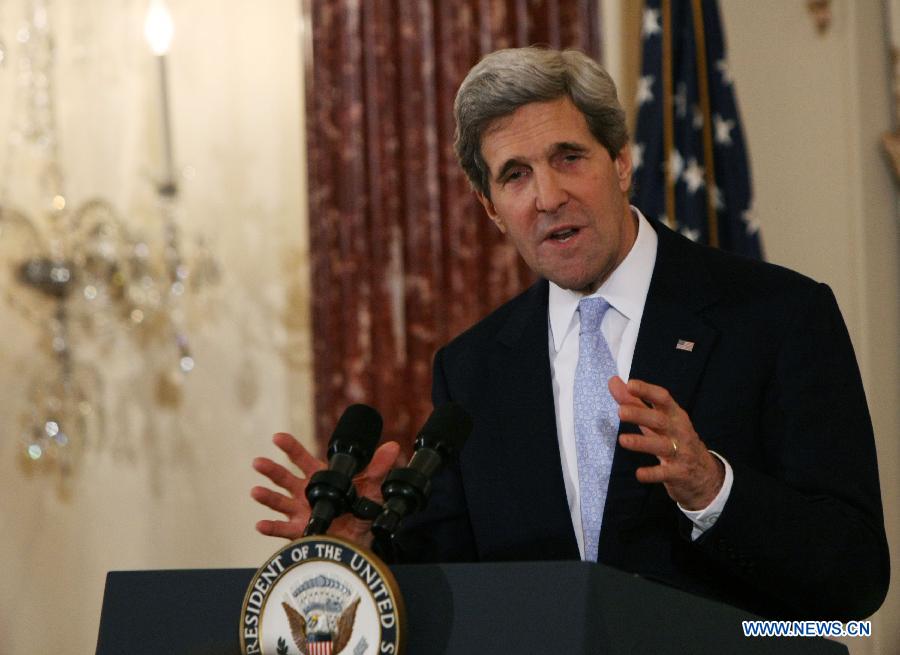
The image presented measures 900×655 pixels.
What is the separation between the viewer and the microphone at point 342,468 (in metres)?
1.64

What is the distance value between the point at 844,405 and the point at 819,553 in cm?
29

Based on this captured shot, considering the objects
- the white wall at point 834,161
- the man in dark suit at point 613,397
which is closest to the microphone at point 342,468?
the man in dark suit at point 613,397

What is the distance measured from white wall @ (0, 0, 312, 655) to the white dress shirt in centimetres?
248

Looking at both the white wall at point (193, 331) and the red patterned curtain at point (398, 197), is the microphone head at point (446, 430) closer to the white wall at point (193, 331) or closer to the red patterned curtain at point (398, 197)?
the red patterned curtain at point (398, 197)

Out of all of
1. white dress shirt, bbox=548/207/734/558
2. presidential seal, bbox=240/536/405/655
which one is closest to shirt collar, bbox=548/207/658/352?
white dress shirt, bbox=548/207/734/558

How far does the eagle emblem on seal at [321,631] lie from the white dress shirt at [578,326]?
0.85m

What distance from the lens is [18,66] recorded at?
16.2 feet

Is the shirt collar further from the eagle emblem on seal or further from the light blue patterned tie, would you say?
the eagle emblem on seal

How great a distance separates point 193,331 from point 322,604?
11.6 feet

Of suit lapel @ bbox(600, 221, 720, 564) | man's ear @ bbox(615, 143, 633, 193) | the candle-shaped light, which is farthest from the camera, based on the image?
the candle-shaped light

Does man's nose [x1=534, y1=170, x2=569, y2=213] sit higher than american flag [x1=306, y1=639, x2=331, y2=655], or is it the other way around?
man's nose [x1=534, y1=170, x2=569, y2=213]

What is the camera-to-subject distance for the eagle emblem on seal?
4.80 ft

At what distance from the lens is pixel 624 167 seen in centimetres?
252

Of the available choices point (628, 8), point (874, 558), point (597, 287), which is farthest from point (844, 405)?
point (628, 8)
